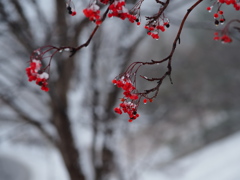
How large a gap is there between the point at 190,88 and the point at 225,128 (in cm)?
370

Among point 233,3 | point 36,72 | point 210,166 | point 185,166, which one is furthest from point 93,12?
point 185,166

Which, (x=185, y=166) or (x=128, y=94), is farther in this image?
(x=185, y=166)

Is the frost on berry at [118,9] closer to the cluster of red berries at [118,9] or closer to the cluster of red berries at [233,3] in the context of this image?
the cluster of red berries at [118,9]

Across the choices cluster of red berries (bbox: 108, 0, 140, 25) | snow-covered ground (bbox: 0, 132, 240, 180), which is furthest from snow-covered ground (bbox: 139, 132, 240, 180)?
cluster of red berries (bbox: 108, 0, 140, 25)

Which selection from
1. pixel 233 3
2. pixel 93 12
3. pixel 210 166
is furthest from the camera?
pixel 210 166

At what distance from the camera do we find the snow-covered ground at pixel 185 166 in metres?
13.1

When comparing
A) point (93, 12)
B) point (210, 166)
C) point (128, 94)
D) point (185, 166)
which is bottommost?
point (128, 94)

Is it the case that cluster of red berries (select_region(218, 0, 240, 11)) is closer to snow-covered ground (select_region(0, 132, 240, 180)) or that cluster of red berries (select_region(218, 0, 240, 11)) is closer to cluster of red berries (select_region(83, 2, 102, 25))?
cluster of red berries (select_region(83, 2, 102, 25))

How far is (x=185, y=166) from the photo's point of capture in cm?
1548

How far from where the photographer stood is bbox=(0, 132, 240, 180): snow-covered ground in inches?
517

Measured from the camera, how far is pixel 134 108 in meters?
1.42

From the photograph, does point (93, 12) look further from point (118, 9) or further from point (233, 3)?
point (233, 3)

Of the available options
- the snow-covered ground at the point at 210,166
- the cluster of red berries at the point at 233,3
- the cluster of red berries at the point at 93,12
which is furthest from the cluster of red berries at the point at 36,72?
the snow-covered ground at the point at 210,166

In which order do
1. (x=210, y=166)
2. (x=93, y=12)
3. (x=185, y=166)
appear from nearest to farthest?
1. (x=93, y=12)
2. (x=210, y=166)
3. (x=185, y=166)
